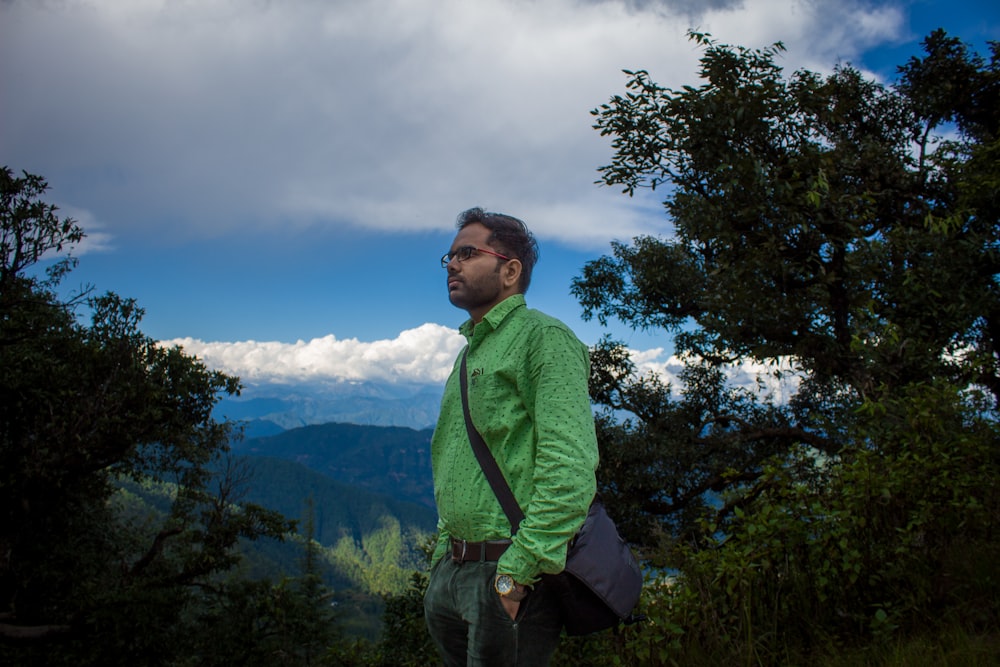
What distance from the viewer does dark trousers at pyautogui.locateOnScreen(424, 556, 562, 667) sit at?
215 cm

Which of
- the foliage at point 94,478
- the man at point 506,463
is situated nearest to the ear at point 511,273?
the man at point 506,463

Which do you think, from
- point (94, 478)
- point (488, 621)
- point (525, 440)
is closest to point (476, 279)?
→ point (525, 440)

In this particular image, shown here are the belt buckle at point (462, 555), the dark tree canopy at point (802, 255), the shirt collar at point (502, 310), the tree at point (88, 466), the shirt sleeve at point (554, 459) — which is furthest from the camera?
the tree at point (88, 466)

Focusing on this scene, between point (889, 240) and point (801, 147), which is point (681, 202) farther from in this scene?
point (889, 240)

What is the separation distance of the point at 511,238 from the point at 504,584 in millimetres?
1556

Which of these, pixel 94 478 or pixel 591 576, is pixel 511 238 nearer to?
pixel 591 576

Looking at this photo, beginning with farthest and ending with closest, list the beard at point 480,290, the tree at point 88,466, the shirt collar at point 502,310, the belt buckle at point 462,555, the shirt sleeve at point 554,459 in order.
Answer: the tree at point 88,466, the beard at point 480,290, the shirt collar at point 502,310, the belt buckle at point 462,555, the shirt sleeve at point 554,459

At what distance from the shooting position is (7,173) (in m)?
14.5

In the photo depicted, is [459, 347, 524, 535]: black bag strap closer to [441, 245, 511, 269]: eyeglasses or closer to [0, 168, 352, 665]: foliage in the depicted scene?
[441, 245, 511, 269]: eyeglasses

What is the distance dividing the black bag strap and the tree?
14883 mm

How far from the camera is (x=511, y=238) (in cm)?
288

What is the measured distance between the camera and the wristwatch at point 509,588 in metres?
2.11

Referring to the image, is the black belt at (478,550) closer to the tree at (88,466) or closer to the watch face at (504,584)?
the watch face at (504,584)

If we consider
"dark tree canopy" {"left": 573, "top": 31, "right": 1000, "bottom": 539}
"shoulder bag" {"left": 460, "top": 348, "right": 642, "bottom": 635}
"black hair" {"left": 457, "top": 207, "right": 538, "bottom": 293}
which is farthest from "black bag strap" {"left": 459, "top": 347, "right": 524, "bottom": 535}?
"dark tree canopy" {"left": 573, "top": 31, "right": 1000, "bottom": 539}
